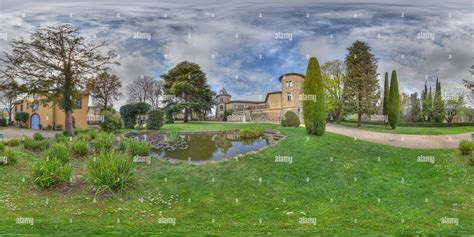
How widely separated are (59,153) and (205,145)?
1.81 m

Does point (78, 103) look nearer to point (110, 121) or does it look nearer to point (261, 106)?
point (110, 121)

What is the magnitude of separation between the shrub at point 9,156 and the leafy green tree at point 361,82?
14.4ft

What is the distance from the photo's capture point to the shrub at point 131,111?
11.1 feet

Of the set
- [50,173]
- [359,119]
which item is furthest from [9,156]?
[359,119]

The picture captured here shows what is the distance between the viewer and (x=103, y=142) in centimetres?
352

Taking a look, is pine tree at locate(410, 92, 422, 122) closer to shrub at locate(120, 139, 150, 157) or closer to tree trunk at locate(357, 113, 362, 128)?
tree trunk at locate(357, 113, 362, 128)

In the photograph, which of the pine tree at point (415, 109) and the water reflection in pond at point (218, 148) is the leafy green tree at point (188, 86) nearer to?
the water reflection in pond at point (218, 148)

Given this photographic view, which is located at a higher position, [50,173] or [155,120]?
[155,120]

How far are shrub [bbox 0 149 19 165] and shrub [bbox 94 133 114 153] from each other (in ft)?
3.66

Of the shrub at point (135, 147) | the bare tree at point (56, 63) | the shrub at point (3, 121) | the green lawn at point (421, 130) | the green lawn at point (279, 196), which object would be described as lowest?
the green lawn at point (279, 196)

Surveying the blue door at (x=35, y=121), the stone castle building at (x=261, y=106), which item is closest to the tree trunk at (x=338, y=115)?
the stone castle building at (x=261, y=106)

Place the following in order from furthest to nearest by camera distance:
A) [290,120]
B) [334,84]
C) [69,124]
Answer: [334,84] < [290,120] < [69,124]

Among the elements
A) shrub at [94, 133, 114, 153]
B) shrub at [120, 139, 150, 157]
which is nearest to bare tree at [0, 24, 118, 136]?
shrub at [94, 133, 114, 153]

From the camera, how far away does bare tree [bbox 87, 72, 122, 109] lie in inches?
134
